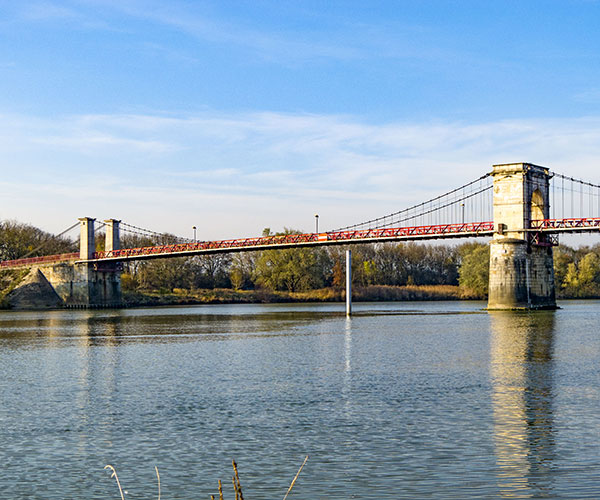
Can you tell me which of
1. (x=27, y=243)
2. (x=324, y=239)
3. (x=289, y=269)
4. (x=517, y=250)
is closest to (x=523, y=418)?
(x=517, y=250)

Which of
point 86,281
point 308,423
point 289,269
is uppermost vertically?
point 289,269

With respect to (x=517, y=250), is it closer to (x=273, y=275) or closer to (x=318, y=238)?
(x=318, y=238)

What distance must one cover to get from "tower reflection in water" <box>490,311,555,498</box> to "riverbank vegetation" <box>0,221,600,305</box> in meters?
73.0

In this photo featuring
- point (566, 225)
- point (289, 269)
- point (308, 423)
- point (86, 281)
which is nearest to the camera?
point (308, 423)

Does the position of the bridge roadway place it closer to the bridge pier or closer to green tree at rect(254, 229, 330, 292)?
the bridge pier

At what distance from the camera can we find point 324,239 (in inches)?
3268

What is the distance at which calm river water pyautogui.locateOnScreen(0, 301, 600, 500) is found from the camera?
10758mm

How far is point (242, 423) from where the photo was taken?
594 inches

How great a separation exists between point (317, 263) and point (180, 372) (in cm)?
8281

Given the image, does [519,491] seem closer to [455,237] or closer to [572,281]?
[455,237]

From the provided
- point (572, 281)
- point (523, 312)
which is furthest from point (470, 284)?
point (523, 312)

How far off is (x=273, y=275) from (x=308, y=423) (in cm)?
8817

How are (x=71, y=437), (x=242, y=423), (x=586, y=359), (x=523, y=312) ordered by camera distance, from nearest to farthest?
(x=71, y=437), (x=242, y=423), (x=586, y=359), (x=523, y=312)

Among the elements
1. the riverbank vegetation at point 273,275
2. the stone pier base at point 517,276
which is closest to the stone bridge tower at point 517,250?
the stone pier base at point 517,276
